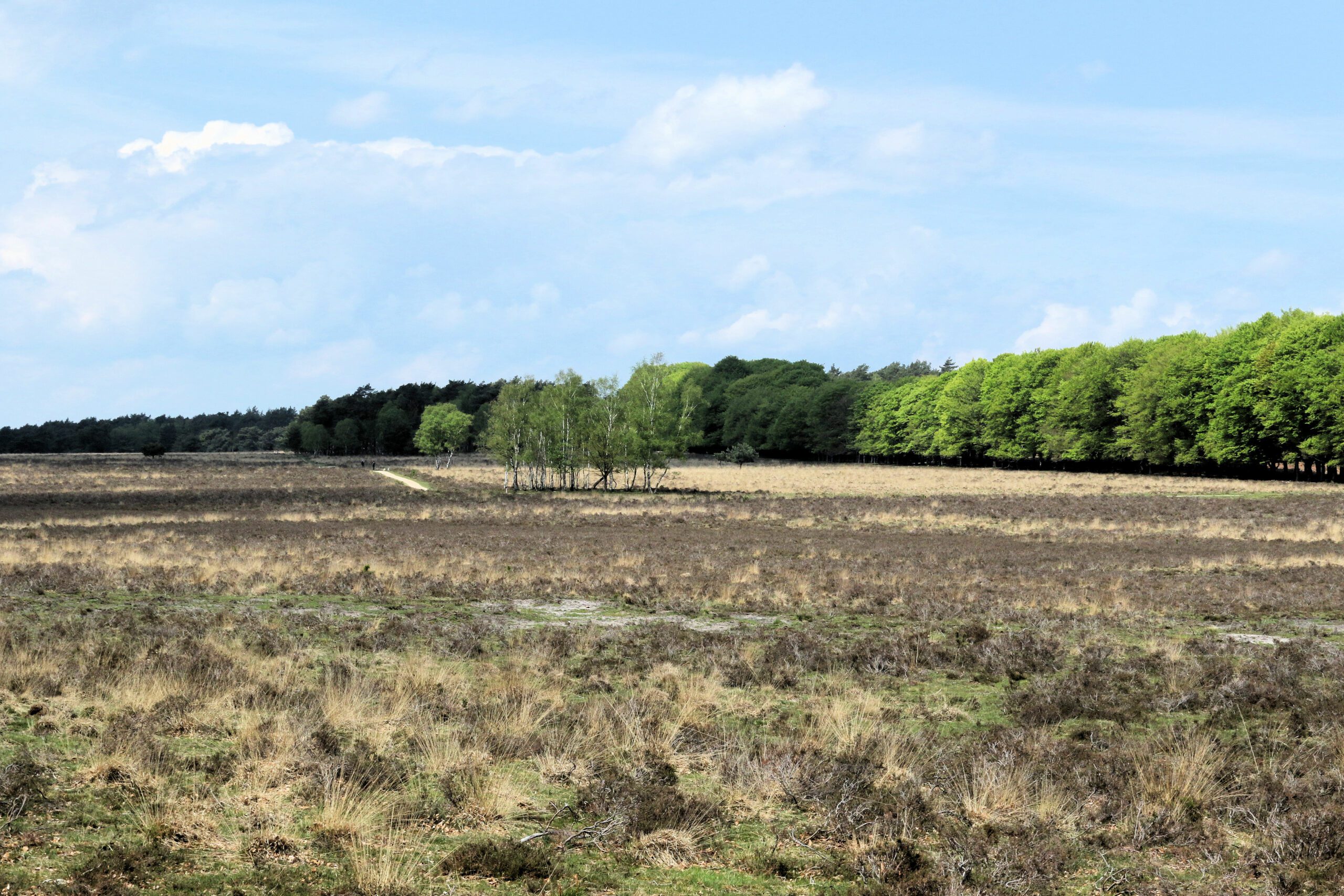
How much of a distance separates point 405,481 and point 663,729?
91.4 meters

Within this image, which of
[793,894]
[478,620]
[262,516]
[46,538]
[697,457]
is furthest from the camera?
[697,457]

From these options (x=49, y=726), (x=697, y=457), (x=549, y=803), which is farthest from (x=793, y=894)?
(x=697, y=457)

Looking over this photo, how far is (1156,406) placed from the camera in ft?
343

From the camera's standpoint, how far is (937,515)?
56.8 m

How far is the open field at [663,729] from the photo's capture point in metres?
8.40

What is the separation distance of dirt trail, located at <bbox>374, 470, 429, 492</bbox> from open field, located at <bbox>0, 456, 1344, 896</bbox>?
176 ft

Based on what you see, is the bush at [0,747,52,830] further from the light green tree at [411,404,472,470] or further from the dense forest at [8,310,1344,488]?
the light green tree at [411,404,472,470]

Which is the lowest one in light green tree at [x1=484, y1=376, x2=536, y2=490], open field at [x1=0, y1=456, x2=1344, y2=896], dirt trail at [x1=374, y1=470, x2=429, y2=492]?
open field at [x1=0, y1=456, x2=1344, y2=896]

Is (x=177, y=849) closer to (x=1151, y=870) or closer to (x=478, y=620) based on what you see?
(x=1151, y=870)

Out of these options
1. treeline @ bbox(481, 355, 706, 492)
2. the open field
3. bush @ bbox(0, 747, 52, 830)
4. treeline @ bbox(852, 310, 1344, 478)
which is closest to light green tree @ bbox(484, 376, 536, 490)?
treeline @ bbox(481, 355, 706, 492)

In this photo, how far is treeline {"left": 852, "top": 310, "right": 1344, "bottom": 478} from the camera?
8962 centimetres

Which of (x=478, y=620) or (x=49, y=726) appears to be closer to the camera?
(x=49, y=726)

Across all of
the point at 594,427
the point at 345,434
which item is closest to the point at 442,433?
the point at 594,427

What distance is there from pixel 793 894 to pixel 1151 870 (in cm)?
299
